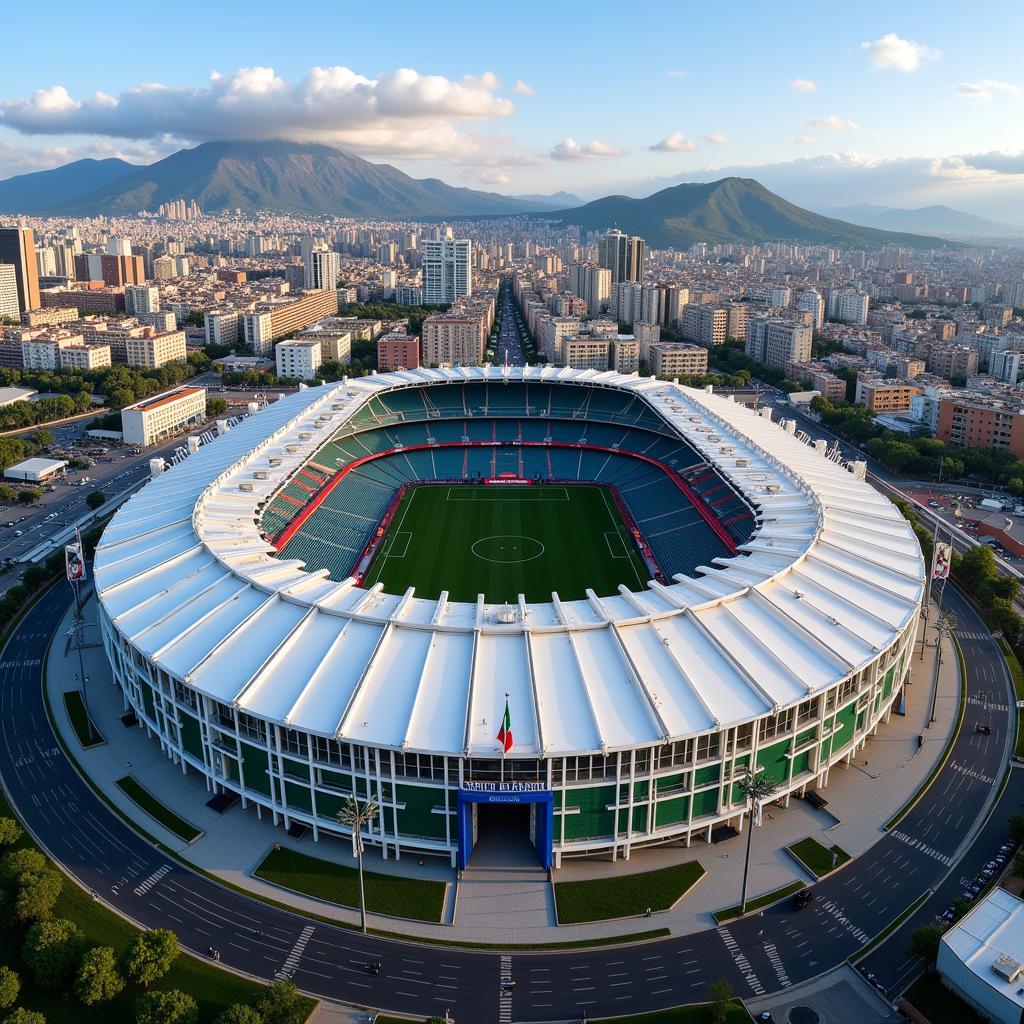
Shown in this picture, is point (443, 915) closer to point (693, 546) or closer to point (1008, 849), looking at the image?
point (1008, 849)

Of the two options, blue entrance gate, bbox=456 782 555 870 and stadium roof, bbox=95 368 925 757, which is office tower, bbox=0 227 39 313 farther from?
blue entrance gate, bbox=456 782 555 870

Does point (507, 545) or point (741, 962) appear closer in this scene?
point (741, 962)

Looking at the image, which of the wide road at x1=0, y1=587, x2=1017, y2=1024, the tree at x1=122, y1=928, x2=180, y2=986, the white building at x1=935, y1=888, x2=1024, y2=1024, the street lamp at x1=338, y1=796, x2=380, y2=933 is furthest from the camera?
the street lamp at x1=338, y1=796, x2=380, y2=933

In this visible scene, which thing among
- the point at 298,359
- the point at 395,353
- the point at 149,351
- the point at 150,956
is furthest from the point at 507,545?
the point at 149,351

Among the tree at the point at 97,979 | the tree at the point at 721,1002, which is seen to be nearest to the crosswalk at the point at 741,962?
the tree at the point at 721,1002

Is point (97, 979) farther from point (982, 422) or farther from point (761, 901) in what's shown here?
point (982, 422)

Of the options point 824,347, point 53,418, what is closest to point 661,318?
point 824,347

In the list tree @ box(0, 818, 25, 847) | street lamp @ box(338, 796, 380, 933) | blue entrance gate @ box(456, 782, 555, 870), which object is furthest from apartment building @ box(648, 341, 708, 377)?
tree @ box(0, 818, 25, 847)
